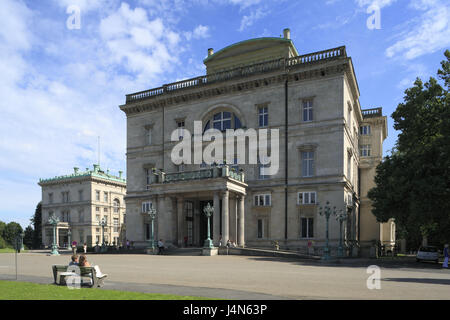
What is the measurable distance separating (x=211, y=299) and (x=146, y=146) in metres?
38.9

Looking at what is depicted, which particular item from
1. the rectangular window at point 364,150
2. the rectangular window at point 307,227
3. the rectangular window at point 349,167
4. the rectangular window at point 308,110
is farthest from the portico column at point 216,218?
the rectangular window at point 364,150

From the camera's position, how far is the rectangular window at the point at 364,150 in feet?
171

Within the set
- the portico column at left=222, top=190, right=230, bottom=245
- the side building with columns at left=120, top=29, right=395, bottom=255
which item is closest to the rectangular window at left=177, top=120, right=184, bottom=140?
the side building with columns at left=120, top=29, right=395, bottom=255

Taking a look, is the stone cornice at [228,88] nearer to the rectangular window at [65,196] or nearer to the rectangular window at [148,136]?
the rectangular window at [148,136]

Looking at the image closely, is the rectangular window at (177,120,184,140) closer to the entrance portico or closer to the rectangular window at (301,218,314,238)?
the entrance portico

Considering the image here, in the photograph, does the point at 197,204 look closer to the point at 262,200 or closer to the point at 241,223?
the point at 241,223

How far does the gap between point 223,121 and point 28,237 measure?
226 ft

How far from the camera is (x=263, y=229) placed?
39188 mm

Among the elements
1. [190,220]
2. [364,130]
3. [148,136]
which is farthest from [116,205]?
[364,130]

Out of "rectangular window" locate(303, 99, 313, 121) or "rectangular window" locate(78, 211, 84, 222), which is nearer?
"rectangular window" locate(303, 99, 313, 121)

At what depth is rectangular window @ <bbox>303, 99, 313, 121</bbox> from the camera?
126 feet

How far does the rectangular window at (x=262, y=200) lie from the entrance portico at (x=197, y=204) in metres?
1.46

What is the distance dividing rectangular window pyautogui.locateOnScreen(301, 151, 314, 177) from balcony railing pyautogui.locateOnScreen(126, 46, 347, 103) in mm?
9116
